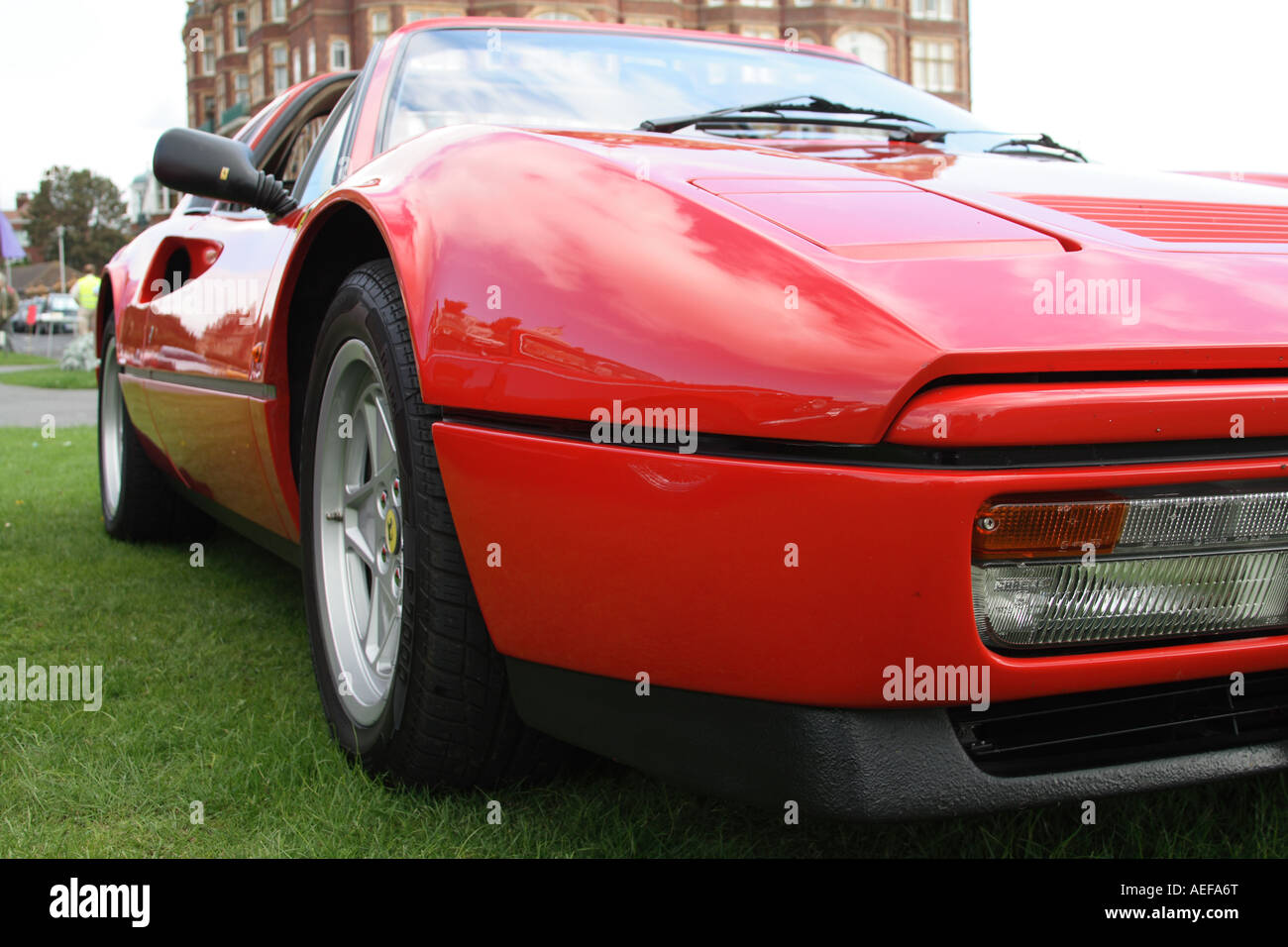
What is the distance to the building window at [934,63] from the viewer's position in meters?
45.5

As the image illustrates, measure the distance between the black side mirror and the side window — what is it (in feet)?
0.30

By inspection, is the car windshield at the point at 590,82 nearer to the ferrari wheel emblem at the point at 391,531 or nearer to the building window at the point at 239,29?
the ferrari wheel emblem at the point at 391,531

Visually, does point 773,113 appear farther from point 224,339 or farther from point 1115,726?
point 1115,726

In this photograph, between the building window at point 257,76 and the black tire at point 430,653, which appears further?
the building window at point 257,76

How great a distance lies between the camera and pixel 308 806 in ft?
5.83

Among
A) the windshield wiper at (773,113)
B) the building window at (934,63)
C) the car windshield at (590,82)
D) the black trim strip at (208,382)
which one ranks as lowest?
the black trim strip at (208,382)

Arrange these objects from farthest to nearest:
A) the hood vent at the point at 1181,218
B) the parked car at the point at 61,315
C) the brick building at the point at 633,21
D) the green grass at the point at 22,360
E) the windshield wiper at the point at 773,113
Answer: the brick building at the point at 633,21 → the parked car at the point at 61,315 → the green grass at the point at 22,360 → the windshield wiper at the point at 773,113 → the hood vent at the point at 1181,218

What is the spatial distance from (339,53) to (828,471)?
4431cm

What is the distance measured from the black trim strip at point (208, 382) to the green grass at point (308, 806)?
59 cm


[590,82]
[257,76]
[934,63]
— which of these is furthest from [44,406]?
[934,63]

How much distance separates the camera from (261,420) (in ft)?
7.78

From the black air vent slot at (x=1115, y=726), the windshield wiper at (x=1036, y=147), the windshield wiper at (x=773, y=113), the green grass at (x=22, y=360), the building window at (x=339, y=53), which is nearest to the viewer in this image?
the black air vent slot at (x=1115, y=726)

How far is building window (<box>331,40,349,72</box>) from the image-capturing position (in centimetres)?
4131

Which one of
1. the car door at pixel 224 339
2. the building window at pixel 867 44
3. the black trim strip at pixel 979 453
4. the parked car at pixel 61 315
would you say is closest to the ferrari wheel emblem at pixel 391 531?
the car door at pixel 224 339
